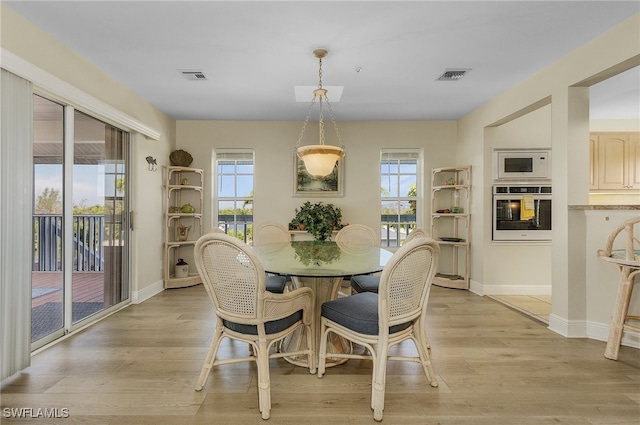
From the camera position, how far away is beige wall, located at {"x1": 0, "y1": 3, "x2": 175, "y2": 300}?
2.25m

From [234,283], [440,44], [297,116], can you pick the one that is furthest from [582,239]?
[297,116]

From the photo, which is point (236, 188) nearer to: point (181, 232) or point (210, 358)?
point (181, 232)

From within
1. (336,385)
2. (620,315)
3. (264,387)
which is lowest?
(336,385)

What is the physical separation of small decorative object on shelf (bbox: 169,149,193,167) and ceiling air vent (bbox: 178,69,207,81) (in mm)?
1501

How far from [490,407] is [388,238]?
328 cm

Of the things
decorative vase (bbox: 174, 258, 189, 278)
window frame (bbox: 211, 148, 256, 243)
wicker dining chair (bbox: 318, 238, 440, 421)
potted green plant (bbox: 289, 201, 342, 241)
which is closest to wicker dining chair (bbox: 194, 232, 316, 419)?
wicker dining chair (bbox: 318, 238, 440, 421)

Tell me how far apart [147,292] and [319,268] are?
302 centimetres

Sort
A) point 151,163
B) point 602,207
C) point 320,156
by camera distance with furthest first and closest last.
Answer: point 151,163 → point 602,207 → point 320,156

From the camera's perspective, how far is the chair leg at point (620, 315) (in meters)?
2.31

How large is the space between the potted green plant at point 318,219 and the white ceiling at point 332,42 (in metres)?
1.52

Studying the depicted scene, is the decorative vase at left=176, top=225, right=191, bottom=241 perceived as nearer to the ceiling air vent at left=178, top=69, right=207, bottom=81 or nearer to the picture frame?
the picture frame

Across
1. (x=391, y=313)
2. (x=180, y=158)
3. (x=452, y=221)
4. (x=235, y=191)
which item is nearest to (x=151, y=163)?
(x=180, y=158)

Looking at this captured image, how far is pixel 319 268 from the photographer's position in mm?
1877

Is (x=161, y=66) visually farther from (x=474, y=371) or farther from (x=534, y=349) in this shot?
(x=534, y=349)
